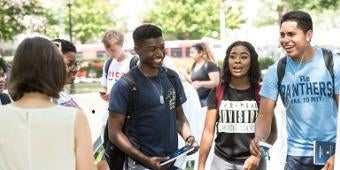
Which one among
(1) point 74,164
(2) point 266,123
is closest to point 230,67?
(2) point 266,123

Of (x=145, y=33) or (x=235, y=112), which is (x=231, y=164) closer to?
(x=235, y=112)

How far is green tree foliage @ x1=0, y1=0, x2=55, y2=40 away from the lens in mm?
31141

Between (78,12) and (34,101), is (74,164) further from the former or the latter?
(78,12)

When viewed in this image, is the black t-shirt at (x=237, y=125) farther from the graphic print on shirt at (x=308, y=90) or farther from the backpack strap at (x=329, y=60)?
the backpack strap at (x=329, y=60)

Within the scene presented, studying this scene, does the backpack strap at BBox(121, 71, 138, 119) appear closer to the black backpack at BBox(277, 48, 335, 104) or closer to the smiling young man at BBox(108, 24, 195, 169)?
the smiling young man at BBox(108, 24, 195, 169)

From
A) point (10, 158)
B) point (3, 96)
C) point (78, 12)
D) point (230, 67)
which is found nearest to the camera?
point (10, 158)

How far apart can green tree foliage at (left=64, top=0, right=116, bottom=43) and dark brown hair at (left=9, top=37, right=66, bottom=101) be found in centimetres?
5339

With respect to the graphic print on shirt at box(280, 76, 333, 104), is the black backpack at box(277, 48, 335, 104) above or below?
above

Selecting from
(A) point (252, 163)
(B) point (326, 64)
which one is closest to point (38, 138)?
(B) point (326, 64)

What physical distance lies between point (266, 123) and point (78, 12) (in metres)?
53.0

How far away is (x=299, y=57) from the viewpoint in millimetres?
4602

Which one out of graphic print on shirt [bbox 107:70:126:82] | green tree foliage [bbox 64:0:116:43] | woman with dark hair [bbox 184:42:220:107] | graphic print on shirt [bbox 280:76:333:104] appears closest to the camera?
graphic print on shirt [bbox 280:76:333:104]

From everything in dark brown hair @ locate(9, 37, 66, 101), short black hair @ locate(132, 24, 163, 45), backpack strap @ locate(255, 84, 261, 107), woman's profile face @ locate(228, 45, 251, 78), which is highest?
short black hair @ locate(132, 24, 163, 45)

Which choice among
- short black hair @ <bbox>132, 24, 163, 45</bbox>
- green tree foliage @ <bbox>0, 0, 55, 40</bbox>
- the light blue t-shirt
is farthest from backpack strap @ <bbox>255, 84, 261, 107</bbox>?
green tree foliage @ <bbox>0, 0, 55, 40</bbox>
